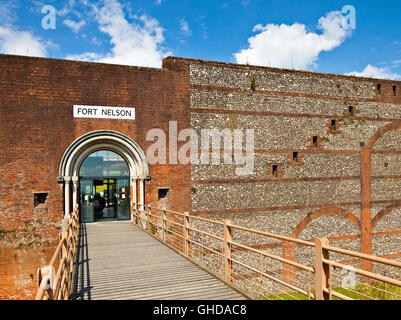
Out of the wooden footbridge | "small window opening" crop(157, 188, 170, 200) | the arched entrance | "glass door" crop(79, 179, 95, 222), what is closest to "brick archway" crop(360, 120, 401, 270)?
the wooden footbridge

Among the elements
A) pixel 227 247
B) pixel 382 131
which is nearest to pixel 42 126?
pixel 227 247

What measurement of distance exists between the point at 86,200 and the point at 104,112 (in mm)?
3739

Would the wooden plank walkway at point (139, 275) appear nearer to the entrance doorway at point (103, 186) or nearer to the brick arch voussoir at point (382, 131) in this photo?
the entrance doorway at point (103, 186)

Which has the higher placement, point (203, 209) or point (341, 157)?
point (341, 157)

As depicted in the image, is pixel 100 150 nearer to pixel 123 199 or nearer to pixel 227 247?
pixel 123 199

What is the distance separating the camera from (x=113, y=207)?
13695mm

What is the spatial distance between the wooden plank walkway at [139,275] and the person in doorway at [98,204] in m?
4.44

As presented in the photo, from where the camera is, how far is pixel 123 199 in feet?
42.7

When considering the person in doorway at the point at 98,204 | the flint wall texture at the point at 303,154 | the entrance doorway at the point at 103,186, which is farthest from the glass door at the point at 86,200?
the flint wall texture at the point at 303,154

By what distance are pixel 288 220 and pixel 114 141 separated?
7.57 m

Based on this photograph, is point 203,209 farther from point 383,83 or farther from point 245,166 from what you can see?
point 383,83

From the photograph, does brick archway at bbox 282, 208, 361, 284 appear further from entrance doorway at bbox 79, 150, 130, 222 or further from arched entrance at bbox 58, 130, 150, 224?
entrance doorway at bbox 79, 150, 130, 222

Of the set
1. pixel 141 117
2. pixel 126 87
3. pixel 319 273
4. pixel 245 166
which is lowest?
pixel 319 273
